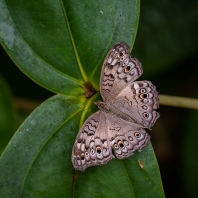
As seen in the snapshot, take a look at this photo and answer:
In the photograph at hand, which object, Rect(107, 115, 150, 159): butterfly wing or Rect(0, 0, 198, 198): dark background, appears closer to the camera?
Rect(107, 115, 150, 159): butterfly wing

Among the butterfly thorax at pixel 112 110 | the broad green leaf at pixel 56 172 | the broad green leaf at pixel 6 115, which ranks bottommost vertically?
the broad green leaf at pixel 56 172

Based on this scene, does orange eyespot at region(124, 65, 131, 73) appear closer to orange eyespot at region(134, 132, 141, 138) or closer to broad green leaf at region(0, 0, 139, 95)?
broad green leaf at region(0, 0, 139, 95)

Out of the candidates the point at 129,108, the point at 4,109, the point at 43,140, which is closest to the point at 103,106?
the point at 129,108

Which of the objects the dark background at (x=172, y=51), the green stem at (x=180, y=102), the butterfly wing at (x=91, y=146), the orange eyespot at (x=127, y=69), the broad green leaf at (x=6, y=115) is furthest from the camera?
the dark background at (x=172, y=51)

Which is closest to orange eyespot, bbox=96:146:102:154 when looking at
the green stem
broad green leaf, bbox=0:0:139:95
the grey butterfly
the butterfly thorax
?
the grey butterfly

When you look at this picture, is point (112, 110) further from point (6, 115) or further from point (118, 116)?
point (6, 115)

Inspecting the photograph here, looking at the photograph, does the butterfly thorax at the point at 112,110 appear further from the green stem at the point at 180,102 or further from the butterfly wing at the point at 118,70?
the green stem at the point at 180,102

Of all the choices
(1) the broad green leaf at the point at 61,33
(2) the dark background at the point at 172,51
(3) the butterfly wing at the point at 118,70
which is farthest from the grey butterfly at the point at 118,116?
(2) the dark background at the point at 172,51
